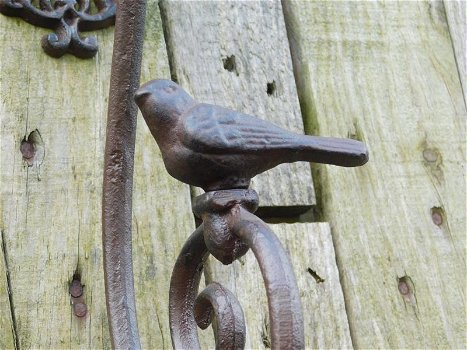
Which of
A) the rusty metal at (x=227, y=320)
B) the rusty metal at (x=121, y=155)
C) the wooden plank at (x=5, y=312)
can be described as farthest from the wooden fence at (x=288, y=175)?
the rusty metal at (x=227, y=320)

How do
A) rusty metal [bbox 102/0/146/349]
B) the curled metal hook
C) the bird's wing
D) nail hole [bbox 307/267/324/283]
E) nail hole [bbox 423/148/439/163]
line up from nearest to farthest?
the curled metal hook, the bird's wing, rusty metal [bbox 102/0/146/349], nail hole [bbox 307/267/324/283], nail hole [bbox 423/148/439/163]

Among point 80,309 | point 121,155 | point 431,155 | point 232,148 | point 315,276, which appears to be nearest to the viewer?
point 232,148

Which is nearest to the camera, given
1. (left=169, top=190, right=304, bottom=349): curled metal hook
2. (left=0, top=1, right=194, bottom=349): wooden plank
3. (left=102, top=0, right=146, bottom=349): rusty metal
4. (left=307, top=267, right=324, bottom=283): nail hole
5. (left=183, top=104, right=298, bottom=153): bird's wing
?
(left=169, top=190, right=304, bottom=349): curled metal hook

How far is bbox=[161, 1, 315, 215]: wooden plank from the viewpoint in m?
1.04

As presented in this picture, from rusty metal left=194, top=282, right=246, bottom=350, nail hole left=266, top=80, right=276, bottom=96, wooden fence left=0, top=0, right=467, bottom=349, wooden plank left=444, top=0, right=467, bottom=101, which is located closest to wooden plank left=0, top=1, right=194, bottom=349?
wooden fence left=0, top=0, right=467, bottom=349

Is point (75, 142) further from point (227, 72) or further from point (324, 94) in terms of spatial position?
point (324, 94)

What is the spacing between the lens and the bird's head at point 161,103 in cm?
68

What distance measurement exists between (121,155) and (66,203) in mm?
191

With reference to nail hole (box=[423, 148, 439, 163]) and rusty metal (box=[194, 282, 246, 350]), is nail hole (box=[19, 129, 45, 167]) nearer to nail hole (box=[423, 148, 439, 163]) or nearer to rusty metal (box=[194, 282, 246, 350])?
rusty metal (box=[194, 282, 246, 350])

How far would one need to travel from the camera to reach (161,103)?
0.68 m

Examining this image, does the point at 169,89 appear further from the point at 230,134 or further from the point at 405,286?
the point at 405,286

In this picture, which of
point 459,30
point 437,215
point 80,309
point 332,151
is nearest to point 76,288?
point 80,309

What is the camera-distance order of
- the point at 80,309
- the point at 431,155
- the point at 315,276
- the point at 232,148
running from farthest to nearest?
the point at 431,155
the point at 315,276
the point at 80,309
the point at 232,148

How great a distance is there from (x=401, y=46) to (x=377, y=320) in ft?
1.36
